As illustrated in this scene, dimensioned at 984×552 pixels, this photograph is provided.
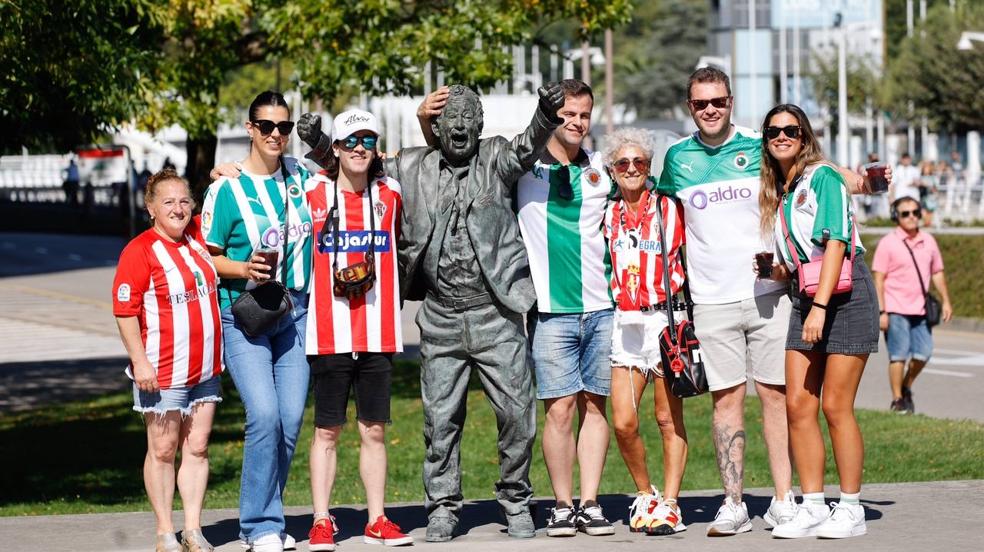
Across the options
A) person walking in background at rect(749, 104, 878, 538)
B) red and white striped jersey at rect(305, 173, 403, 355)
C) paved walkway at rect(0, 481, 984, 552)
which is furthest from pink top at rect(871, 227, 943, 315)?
red and white striped jersey at rect(305, 173, 403, 355)

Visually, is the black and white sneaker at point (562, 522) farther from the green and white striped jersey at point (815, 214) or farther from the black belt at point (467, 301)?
the green and white striped jersey at point (815, 214)

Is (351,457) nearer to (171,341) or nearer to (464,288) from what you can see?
(464,288)

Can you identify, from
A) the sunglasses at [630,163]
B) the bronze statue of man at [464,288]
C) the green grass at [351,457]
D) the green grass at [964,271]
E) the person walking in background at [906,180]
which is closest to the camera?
the bronze statue of man at [464,288]

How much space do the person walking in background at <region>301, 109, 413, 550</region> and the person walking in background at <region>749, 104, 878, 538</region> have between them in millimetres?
1709

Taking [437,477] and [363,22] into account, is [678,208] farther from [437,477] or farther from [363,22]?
[363,22]

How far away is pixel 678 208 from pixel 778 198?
0.46 metres

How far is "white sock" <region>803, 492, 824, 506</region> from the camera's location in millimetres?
7176

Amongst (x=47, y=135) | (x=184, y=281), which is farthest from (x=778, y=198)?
(x=47, y=135)

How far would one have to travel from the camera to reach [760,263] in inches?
277

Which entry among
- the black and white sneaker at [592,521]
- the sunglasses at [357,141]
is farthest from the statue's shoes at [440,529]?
the sunglasses at [357,141]

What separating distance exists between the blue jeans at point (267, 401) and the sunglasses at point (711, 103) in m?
1.94

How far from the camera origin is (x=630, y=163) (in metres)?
7.18

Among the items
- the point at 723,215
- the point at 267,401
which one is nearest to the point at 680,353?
the point at 723,215

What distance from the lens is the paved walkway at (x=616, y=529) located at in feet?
22.7
